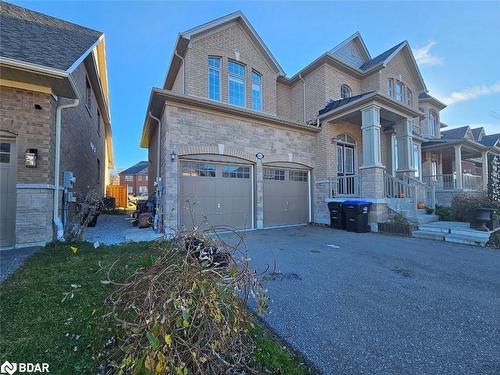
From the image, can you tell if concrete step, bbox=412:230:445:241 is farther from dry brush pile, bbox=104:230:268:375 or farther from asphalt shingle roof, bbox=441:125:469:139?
asphalt shingle roof, bbox=441:125:469:139

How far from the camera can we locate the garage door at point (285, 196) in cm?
972

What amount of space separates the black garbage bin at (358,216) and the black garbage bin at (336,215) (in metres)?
0.47

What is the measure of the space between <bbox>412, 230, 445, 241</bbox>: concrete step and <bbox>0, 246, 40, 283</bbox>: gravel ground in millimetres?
10427

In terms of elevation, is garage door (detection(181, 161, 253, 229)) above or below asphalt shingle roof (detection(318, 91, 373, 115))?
below

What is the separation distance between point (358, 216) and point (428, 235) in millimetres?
2144

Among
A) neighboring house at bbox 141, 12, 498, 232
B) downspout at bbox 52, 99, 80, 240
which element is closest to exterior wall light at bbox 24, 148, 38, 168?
downspout at bbox 52, 99, 80, 240

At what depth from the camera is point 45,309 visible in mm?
2789

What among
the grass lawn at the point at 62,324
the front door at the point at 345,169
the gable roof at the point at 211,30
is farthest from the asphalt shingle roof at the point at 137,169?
the grass lawn at the point at 62,324

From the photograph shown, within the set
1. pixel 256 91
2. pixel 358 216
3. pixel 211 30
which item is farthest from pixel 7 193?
pixel 358 216

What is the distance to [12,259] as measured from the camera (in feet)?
15.5

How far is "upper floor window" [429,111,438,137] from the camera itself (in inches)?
728

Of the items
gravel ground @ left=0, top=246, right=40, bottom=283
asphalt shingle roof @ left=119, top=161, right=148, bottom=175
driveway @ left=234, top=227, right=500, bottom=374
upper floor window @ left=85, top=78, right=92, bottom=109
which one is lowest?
driveway @ left=234, top=227, right=500, bottom=374

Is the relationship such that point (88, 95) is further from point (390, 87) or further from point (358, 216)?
point (390, 87)

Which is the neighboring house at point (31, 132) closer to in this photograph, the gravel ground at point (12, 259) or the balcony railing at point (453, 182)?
the gravel ground at point (12, 259)
